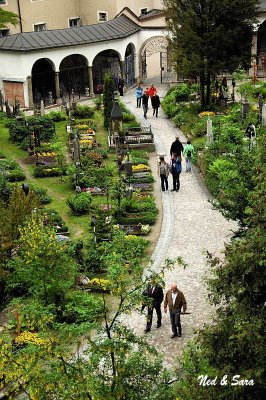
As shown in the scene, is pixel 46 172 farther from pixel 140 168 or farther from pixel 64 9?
pixel 64 9

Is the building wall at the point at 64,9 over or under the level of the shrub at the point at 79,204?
over

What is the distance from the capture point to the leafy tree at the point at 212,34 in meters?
32.1

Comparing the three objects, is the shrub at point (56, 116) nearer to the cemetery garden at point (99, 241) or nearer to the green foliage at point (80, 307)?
the cemetery garden at point (99, 241)

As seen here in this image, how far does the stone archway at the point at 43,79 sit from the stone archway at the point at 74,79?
0.65m

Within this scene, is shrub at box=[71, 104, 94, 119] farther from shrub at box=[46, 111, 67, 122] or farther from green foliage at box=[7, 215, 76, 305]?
green foliage at box=[7, 215, 76, 305]

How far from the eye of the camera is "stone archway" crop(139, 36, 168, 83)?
44406mm

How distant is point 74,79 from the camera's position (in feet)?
141

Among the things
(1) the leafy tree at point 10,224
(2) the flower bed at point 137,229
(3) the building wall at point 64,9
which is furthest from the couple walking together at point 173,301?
(3) the building wall at point 64,9

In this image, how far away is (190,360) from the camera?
36.5ft

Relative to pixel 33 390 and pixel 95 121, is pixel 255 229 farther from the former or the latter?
pixel 95 121

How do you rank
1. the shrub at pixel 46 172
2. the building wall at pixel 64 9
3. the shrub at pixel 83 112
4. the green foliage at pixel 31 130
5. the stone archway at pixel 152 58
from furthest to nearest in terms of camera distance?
the building wall at pixel 64 9
the stone archway at pixel 152 58
the shrub at pixel 83 112
the green foliage at pixel 31 130
the shrub at pixel 46 172

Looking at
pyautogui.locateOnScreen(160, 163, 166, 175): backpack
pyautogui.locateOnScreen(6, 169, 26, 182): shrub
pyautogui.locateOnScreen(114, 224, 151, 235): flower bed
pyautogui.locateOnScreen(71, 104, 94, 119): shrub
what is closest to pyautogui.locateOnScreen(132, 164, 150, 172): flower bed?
pyautogui.locateOnScreen(160, 163, 166, 175): backpack

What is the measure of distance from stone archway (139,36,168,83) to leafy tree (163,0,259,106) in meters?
9.85

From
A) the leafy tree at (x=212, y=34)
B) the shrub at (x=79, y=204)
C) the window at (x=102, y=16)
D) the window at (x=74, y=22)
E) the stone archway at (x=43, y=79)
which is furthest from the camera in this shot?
the window at (x=74, y=22)
